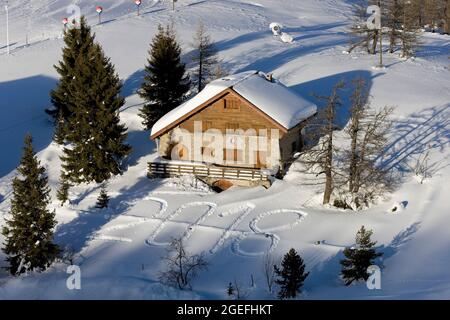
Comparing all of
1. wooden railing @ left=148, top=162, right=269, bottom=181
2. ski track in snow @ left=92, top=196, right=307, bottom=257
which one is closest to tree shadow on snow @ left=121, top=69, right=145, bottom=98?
wooden railing @ left=148, top=162, right=269, bottom=181

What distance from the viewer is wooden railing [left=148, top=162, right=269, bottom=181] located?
37594 mm

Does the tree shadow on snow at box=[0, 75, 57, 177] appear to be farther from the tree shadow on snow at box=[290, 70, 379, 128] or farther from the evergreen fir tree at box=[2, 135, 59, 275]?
the tree shadow on snow at box=[290, 70, 379, 128]

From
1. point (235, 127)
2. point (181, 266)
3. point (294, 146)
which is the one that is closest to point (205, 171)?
point (235, 127)

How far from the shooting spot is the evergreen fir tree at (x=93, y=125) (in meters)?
38.9

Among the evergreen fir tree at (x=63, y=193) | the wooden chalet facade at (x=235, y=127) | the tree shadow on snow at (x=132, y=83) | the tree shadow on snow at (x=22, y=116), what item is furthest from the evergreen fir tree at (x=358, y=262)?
the tree shadow on snow at (x=132, y=83)

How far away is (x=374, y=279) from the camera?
2556 centimetres

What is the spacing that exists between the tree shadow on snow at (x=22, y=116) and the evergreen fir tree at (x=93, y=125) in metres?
6.31

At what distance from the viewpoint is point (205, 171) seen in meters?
38.6

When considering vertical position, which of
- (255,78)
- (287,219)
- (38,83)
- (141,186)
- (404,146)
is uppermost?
(38,83)

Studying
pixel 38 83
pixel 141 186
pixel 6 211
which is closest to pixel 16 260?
pixel 6 211

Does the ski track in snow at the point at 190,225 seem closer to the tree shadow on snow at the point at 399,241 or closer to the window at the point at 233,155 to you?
the window at the point at 233,155

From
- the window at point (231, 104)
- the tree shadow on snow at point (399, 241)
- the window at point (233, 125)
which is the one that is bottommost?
the tree shadow on snow at point (399, 241)
